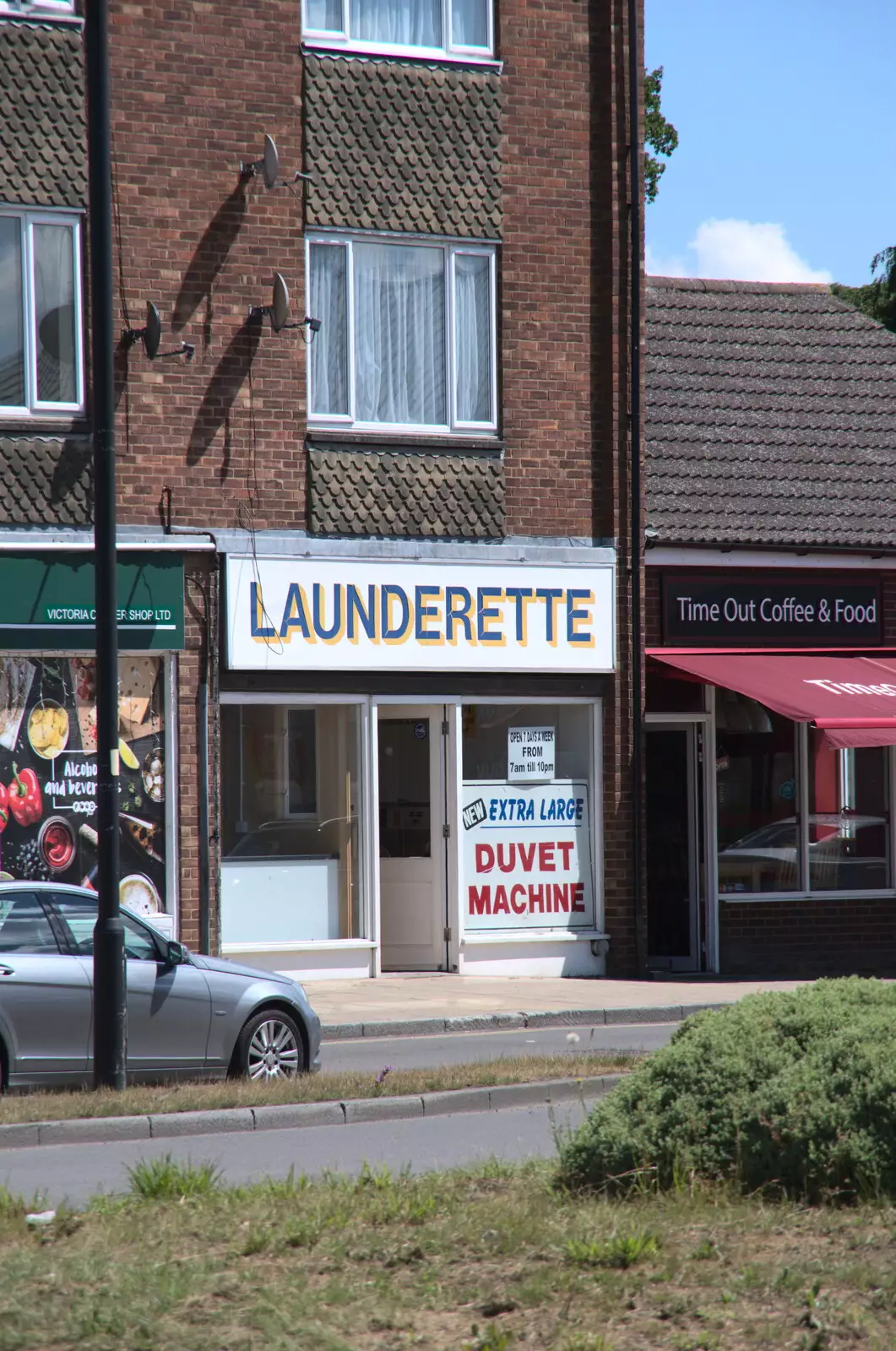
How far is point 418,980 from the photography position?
1742 cm

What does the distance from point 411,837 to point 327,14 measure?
26.7 feet

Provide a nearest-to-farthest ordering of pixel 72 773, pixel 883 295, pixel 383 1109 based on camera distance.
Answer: pixel 383 1109 → pixel 72 773 → pixel 883 295

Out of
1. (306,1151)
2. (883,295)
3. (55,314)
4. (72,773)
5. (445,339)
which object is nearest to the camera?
(306,1151)

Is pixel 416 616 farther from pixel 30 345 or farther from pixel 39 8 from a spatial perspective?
pixel 39 8

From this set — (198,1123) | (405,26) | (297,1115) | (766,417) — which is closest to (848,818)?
(766,417)

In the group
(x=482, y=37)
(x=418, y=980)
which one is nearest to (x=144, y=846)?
(x=418, y=980)

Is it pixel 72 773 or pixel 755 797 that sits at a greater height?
pixel 72 773

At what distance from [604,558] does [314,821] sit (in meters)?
3.93

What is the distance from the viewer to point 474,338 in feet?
59.1

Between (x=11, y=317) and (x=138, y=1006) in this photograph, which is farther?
(x=11, y=317)

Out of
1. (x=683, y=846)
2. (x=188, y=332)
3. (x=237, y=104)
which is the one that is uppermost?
(x=237, y=104)

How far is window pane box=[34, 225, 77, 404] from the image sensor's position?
647 inches

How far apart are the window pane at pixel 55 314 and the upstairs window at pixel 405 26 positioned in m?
3.26

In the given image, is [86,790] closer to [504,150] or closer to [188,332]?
[188,332]
